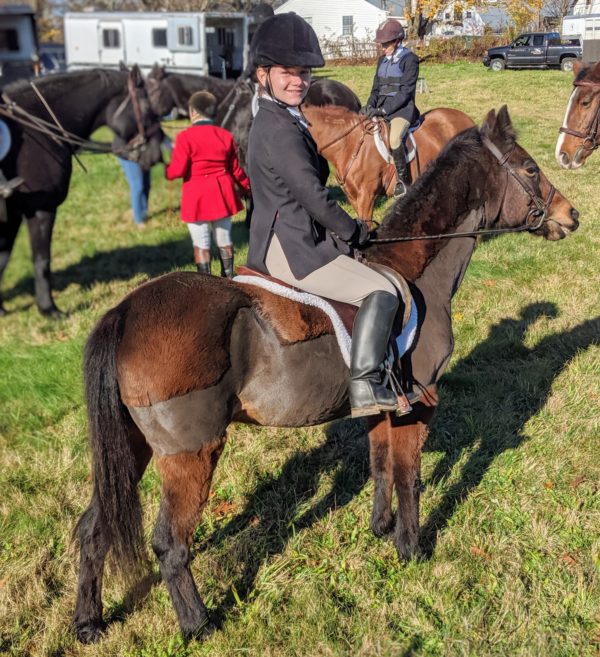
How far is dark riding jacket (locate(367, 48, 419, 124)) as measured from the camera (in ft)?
26.0

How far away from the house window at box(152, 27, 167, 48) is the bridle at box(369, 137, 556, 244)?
23.1m

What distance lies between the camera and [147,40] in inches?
964

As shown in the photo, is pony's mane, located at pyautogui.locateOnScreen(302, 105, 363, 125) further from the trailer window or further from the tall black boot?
the trailer window

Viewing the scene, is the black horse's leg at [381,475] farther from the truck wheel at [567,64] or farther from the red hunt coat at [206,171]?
the truck wheel at [567,64]

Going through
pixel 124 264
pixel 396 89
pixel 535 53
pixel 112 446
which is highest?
pixel 535 53

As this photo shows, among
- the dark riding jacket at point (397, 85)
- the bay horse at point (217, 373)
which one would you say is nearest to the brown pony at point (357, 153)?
the dark riding jacket at point (397, 85)

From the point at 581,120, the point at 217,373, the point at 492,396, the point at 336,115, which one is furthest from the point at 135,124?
the point at 217,373

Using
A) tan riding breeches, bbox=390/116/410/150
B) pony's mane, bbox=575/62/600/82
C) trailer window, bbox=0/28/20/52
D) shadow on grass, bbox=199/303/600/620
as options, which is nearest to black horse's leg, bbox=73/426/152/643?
shadow on grass, bbox=199/303/600/620

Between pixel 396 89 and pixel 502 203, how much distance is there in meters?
4.97

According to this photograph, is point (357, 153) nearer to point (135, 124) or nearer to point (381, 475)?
point (135, 124)

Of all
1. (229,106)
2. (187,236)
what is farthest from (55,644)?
(229,106)

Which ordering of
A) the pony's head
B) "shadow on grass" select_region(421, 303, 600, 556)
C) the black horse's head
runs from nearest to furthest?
the pony's head
"shadow on grass" select_region(421, 303, 600, 556)
the black horse's head

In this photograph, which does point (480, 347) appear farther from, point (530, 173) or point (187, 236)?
point (187, 236)

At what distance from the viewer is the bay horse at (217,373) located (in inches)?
115
